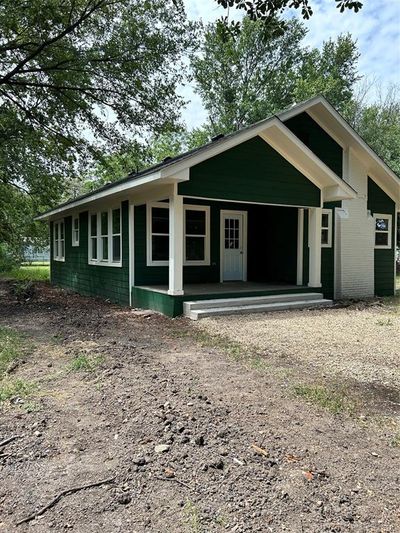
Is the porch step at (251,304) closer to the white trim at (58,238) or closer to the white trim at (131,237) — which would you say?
the white trim at (131,237)

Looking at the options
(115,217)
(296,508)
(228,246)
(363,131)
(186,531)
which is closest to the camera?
(186,531)

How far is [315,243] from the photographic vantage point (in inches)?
411

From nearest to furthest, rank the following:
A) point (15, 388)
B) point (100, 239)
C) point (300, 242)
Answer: point (15, 388), point (300, 242), point (100, 239)

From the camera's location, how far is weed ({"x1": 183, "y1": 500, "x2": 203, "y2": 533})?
210 centimetres

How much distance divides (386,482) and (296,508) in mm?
688

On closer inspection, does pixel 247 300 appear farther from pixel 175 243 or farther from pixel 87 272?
pixel 87 272

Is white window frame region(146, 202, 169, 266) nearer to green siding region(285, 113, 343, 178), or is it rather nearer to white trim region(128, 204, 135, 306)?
white trim region(128, 204, 135, 306)

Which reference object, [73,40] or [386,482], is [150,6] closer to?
[73,40]

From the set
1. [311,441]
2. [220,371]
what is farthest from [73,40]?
[311,441]

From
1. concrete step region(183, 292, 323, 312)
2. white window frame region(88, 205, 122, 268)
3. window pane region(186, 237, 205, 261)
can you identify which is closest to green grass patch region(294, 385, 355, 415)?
concrete step region(183, 292, 323, 312)

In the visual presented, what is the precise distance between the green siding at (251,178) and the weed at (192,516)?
6.53 m

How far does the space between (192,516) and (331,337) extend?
4992 millimetres

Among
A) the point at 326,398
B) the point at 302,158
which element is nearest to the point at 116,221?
the point at 302,158

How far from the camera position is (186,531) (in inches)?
81.8
